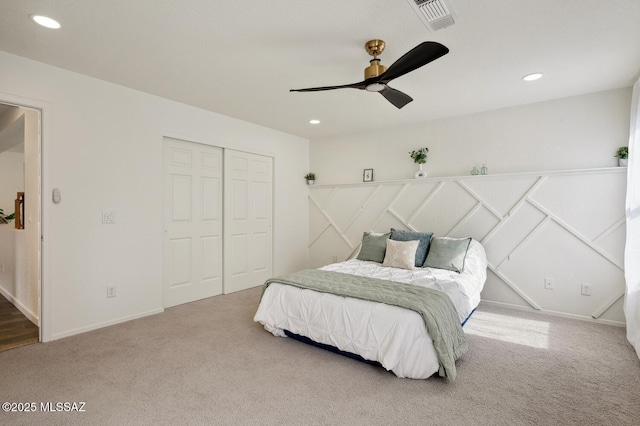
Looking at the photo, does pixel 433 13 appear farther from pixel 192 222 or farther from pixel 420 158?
pixel 192 222

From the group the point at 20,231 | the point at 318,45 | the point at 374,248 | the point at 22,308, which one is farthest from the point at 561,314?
the point at 20,231

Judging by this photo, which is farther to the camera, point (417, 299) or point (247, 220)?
point (247, 220)

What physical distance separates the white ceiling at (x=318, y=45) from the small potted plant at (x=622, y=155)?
0.66 metres

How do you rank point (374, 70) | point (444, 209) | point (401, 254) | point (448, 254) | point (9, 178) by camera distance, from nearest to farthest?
point (374, 70)
point (448, 254)
point (401, 254)
point (444, 209)
point (9, 178)

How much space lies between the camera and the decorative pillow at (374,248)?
13.4ft

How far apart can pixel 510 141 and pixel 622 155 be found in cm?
106

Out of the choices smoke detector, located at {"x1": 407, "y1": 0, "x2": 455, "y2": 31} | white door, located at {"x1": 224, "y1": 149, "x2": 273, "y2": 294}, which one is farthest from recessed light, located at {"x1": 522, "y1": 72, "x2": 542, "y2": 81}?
white door, located at {"x1": 224, "y1": 149, "x2": 273, "y2": 294}

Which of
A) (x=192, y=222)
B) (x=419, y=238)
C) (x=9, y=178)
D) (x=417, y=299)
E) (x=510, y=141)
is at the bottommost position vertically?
(x=417, y=299)

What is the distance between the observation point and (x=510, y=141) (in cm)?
398

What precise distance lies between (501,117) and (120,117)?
447 cm

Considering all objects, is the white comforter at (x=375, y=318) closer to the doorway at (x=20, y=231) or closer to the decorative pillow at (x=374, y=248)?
the decorative pillow at (x=374, y=248)

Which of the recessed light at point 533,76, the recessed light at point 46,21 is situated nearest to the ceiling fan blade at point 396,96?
the recessed light at point 533,76

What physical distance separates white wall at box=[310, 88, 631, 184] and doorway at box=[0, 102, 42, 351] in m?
4.03

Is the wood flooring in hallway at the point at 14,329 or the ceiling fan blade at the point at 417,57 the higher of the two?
the ceiling fan blade at the point at 417,57
